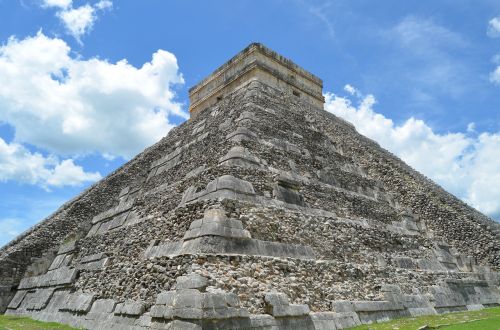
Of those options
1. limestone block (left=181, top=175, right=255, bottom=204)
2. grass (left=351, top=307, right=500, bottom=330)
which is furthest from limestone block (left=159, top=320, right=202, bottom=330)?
grass (left=351, top=307, right=500, bottom=330)

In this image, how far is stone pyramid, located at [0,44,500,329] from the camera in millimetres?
6637

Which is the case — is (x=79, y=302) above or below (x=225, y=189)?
below

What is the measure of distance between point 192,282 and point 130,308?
A: 1.72 metres

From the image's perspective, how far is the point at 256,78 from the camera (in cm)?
1494

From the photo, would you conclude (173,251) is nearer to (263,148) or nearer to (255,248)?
(255,248)

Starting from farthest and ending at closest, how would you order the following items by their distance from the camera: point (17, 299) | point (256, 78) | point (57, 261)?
point (256, 78)
point (57, 261)
point (17, 299)

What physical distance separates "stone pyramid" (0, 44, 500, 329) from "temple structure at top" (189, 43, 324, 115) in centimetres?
36

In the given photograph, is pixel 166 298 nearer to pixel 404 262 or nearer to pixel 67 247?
pixel 404 262

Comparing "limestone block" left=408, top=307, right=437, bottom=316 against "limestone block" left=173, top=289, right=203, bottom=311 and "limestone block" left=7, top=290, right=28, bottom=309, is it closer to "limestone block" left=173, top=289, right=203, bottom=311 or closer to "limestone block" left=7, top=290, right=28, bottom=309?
"limestone block" left=173, top=289, right=203, bottom=311

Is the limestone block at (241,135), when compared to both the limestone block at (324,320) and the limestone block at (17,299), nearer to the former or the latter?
the limestone block at (324,320)

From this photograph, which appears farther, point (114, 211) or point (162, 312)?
point (114, 211)

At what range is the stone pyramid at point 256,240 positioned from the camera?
21.8ft

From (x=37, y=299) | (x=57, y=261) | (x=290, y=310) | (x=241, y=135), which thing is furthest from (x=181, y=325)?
(x=57, y=261)

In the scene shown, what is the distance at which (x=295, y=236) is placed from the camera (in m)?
8.15
